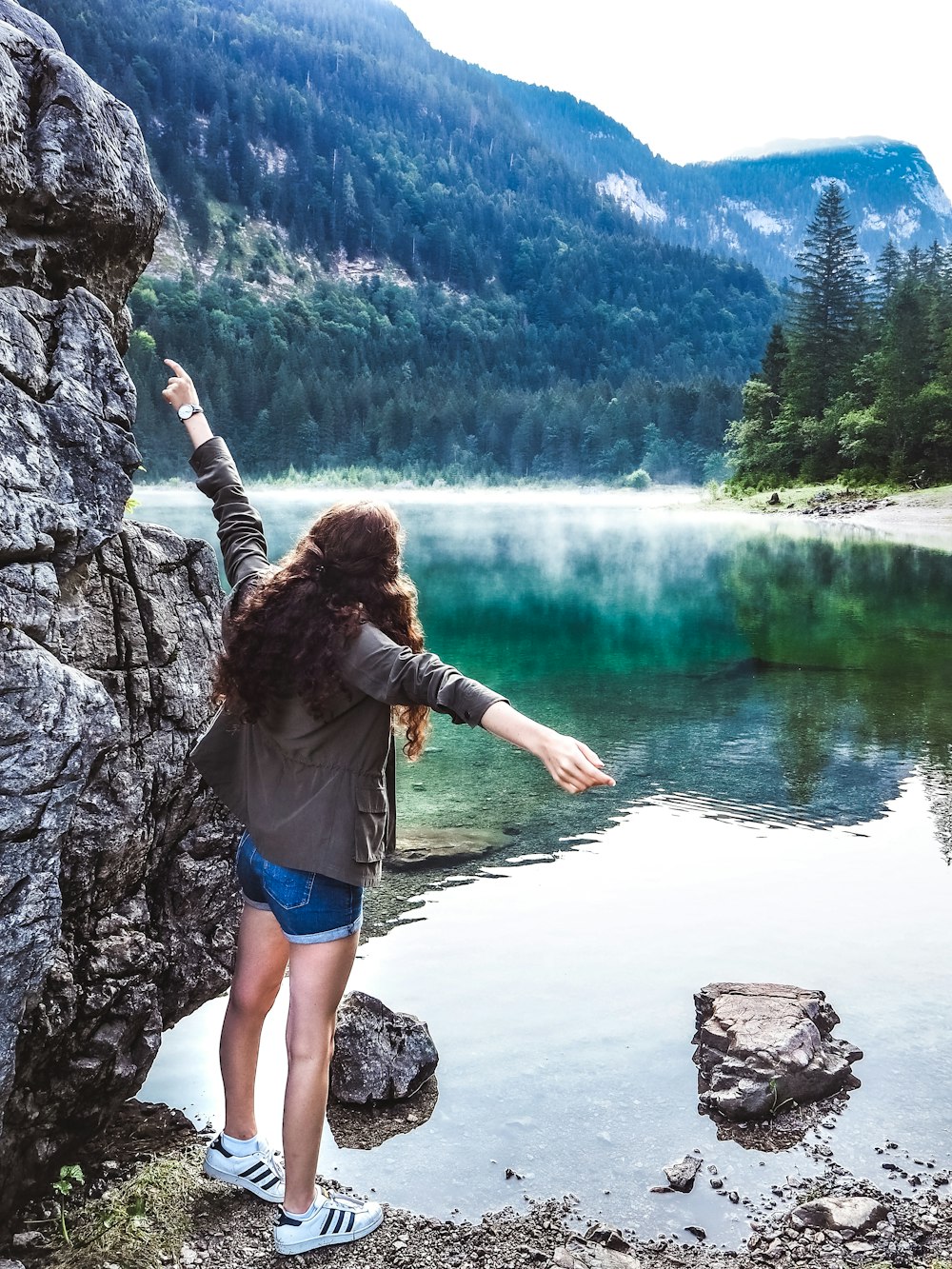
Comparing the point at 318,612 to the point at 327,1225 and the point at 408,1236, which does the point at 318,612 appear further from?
the point at 408,1236

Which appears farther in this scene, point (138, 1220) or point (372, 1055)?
point (372, 1055)

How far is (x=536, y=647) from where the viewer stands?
21.8 meters

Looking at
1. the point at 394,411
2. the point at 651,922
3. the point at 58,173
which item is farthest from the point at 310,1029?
the point at 394,411

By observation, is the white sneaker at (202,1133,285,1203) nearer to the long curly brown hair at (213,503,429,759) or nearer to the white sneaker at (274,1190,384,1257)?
the white sneaker at (274,1190,384,1257)

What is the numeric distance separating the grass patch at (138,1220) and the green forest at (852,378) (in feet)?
189

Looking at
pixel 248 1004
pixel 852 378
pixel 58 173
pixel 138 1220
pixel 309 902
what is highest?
pixel 58 173

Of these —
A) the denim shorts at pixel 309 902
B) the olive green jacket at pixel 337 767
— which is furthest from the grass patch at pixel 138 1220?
the olive green jacket at pixel 337 767

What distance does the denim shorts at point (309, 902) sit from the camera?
3355 millimetres

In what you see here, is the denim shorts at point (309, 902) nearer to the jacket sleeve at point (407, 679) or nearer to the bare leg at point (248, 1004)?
the bare leg at point (248, 1004)

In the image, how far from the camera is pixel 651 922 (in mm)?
7676

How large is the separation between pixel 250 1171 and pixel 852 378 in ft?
241

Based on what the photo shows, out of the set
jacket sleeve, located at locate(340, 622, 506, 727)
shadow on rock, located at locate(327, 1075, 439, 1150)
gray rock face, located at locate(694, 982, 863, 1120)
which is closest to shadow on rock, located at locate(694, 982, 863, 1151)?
gray rock face, located at locate(694, 982, 863, 1120)

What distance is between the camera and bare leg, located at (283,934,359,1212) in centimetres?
339

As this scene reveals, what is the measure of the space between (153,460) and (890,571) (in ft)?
234
